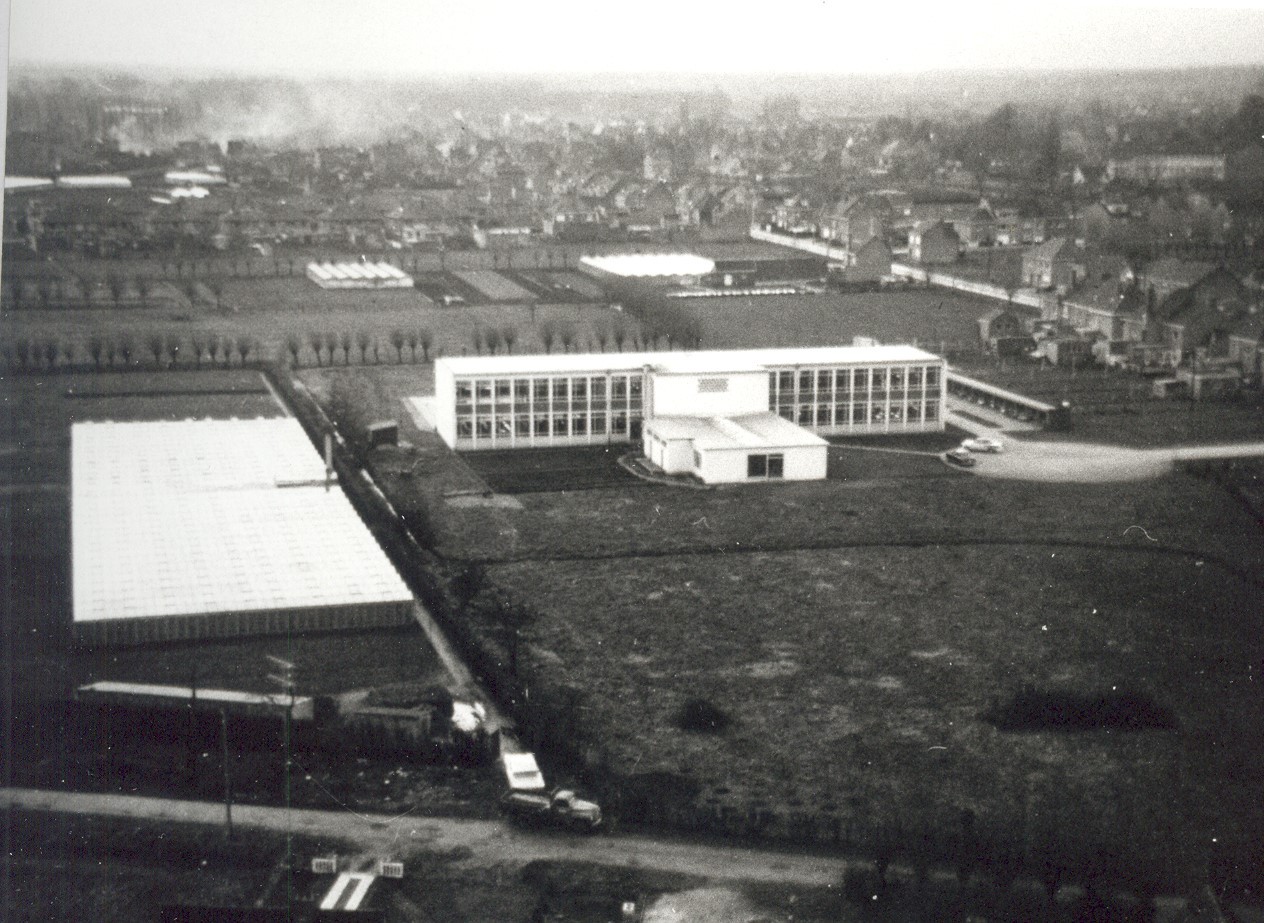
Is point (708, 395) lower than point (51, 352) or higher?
lower

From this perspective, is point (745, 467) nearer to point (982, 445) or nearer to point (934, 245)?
point (982, 445)

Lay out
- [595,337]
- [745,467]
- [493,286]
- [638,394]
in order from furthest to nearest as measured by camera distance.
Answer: [493,286]
[595,337]
[638,394]
[745,467]

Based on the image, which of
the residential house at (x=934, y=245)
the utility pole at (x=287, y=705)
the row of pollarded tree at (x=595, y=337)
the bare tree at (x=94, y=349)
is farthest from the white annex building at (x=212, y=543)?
the residential house at (x=934, y=245)

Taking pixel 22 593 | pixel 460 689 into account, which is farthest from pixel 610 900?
pixel 22 593

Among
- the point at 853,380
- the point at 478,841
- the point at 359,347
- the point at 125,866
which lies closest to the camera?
the point at 125,866

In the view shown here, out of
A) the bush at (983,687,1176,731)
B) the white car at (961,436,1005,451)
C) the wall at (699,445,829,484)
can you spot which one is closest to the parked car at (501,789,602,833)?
the bush at (983,687,1176,731)

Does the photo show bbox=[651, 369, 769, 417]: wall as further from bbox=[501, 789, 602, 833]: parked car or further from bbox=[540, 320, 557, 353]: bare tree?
bbox=[501, 789, 602, 833]: parked car

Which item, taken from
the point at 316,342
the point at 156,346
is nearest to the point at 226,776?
the point at 156,346
